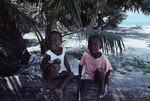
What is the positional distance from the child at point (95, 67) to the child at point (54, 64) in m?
0.26

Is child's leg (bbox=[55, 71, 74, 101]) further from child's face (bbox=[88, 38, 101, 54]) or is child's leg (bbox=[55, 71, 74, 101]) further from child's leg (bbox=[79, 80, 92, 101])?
child's face (bbox=[88, 38, 101, 54])

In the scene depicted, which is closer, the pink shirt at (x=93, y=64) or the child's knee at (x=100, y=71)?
the child's knee at (x=100, y=71)

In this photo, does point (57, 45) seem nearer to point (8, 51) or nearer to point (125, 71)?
point (8, 51)

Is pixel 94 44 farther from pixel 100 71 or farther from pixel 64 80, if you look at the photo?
pixel 64 80

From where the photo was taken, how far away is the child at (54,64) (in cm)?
204

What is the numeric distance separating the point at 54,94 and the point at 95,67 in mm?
681

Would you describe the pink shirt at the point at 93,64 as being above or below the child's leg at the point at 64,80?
above

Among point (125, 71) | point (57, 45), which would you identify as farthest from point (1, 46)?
point (125, 71)

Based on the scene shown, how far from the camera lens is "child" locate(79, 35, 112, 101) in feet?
6.67

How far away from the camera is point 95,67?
220 cm

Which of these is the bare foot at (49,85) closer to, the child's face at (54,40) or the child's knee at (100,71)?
the child's face at (54,40)

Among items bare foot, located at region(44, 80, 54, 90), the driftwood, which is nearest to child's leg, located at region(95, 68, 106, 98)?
the driftwood

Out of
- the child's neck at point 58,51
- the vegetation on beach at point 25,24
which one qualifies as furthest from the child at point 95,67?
the vegetation on beach at point 25,24

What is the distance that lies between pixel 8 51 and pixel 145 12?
12.9 m
